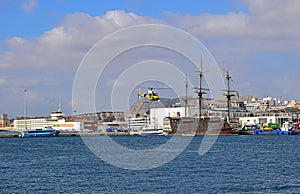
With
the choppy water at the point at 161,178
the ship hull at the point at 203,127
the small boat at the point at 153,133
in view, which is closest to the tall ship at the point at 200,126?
the ship hull at the point at 203,127

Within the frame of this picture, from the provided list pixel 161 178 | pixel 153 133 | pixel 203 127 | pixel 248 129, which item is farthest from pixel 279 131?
pixel 161 178

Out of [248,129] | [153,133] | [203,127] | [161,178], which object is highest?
[203,127]

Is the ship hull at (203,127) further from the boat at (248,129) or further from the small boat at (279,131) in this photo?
the small boat at (279,131)

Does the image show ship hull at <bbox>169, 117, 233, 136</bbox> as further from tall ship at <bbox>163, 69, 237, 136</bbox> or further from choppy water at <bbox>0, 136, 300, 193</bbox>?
choppy water at <bbox>0, 136, 300, 193</bbox>

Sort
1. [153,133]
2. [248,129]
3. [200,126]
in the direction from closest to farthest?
[200,126], [248,129], [153,133]

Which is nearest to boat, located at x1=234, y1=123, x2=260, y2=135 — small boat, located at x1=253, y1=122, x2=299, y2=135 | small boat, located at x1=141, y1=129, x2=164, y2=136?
small boat, located at x1=253, y1=122, x2=299, y2=135

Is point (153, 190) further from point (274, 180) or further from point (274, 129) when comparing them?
point (274, 129)

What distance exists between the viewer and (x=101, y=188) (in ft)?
120

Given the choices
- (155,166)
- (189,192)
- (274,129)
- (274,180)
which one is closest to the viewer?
(189,192)

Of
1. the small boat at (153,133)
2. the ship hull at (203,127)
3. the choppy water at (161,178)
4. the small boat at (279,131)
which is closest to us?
the choppy water at (161,178)

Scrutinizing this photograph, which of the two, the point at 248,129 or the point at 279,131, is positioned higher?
the point at 248,129

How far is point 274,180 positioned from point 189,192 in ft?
27.5

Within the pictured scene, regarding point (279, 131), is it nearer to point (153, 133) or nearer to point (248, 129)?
point (248, 129)

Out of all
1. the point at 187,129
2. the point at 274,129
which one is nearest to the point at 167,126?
the point at 187,129
